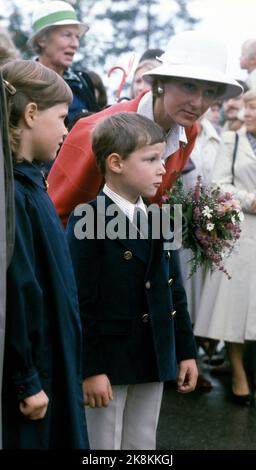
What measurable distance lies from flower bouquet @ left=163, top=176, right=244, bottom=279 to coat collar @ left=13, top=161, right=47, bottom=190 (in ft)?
3.60

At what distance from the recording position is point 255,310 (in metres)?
5.76

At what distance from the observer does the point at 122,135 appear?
3.49 metres

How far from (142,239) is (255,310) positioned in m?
2.53

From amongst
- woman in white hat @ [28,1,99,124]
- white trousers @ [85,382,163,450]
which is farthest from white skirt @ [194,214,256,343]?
white trousers @ [85,382,163,450]

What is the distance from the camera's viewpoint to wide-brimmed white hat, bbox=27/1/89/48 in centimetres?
558

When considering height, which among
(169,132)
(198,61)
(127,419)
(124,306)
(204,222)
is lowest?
(127,419)

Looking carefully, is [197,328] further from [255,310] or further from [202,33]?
[202,33]

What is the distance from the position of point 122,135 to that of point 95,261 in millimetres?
582

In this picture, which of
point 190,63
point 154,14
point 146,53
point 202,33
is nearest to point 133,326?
point 190,63

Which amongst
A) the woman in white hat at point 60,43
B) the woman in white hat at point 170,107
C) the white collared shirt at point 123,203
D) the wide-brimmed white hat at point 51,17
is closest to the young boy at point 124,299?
the white collared shirt at point 123,203

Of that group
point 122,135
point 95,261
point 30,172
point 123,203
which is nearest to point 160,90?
point 122,135

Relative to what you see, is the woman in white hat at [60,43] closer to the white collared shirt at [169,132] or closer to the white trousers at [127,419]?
the white collared shirt at [169,132]

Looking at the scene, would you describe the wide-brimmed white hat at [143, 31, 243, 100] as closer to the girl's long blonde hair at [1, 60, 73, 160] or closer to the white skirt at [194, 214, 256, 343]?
the girl's long blonde hair at [1, 60, 73, 160]

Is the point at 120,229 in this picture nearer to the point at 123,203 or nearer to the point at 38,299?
the point at 123,203
